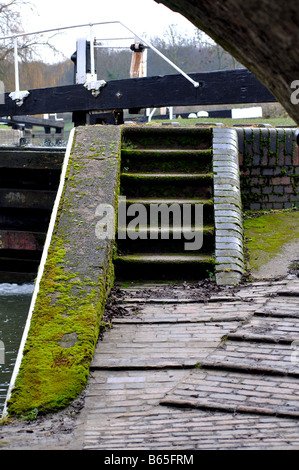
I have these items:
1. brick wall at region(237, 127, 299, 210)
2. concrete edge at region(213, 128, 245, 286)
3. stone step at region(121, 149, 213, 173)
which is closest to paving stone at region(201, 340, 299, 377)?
concrete edge at region(213, 128, 245, 286)

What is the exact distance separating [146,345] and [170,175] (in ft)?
8.70

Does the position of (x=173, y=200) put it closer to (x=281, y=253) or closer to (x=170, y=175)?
(x=170, y=175)

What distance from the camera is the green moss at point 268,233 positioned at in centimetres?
591

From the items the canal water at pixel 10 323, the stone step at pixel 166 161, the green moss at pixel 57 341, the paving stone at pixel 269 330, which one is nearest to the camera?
the green moss at pixel 57 341

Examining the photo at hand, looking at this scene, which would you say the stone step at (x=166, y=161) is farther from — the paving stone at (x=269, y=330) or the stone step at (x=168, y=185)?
the paving stone at (x=269, y=330)

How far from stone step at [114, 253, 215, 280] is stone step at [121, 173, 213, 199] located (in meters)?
0.91

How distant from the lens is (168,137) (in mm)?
6824

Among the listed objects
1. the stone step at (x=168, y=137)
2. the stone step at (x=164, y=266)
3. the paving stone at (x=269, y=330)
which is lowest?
the paving stone at (x=269, y=330)

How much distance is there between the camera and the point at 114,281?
544cm

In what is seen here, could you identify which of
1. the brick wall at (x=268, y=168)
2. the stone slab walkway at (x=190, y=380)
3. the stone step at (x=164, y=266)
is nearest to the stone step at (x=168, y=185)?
the stone step at (x=164, y=266)

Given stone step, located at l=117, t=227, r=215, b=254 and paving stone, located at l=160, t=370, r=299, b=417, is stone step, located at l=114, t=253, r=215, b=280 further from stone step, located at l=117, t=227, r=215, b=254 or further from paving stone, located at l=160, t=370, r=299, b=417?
paving stone, located at l=160, t=370, r=299, b=417

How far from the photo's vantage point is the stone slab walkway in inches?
115

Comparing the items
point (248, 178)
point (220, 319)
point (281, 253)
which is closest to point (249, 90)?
point (248, 178)

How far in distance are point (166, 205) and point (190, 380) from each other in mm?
2756
